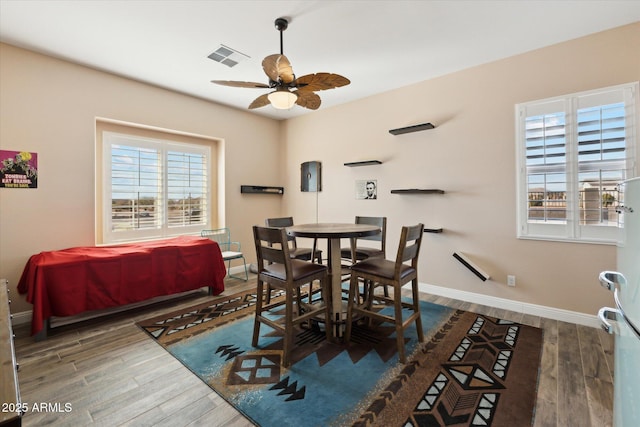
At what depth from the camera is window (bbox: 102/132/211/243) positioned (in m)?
3.68

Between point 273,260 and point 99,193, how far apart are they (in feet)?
9.45

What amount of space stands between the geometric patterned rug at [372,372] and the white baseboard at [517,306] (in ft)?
1.39

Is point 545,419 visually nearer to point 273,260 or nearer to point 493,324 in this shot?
point 493,324

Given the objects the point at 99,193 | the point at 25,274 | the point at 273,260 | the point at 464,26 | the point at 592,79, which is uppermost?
the point at 464,26

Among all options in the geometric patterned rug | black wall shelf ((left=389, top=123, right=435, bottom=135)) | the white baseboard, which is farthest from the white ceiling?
the geometric patterned rug

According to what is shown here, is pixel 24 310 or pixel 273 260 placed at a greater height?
pixel 273 260

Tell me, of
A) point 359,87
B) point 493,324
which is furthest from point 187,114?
point 493,324

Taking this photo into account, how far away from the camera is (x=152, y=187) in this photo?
159 inches

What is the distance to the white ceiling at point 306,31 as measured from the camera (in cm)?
233

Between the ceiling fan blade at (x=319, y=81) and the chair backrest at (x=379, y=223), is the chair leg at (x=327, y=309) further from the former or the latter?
the ceiling fan blade at (x=319, y=81)

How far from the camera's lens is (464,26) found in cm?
259

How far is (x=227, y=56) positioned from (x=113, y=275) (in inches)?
102

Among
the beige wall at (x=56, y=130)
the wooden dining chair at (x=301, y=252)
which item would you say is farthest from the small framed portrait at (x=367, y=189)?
the beige wall at (x=56, y=130)

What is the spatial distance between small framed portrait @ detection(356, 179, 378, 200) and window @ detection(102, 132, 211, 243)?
96.6 inches
